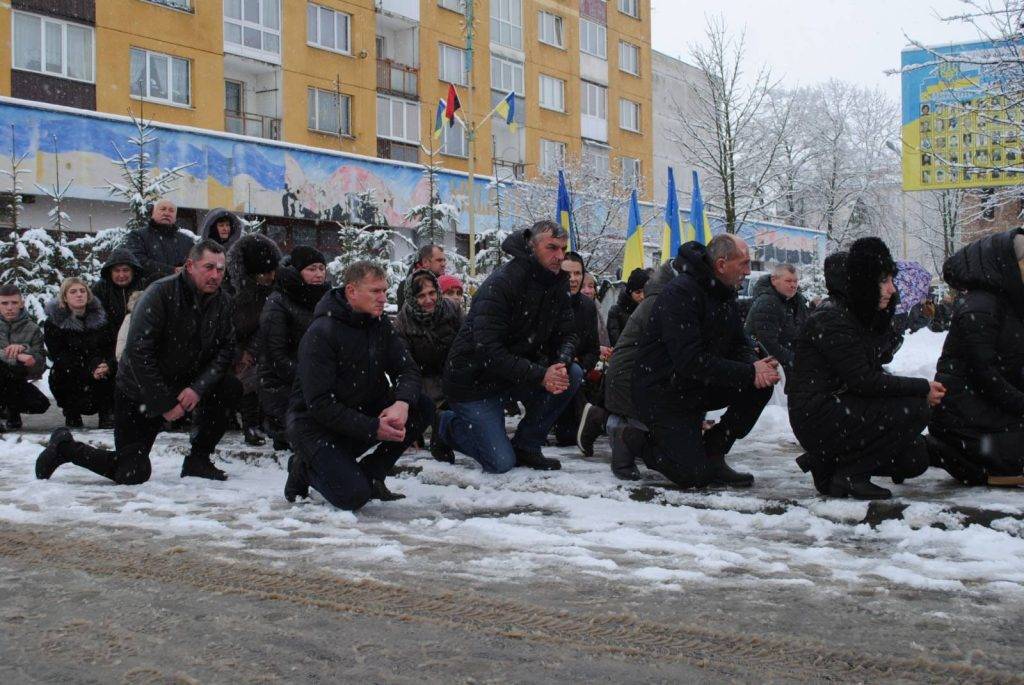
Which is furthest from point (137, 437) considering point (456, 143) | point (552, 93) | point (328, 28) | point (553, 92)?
point (553, 92)

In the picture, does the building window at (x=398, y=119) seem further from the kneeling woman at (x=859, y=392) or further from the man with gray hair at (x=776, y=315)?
the kneeling woman at (x=859, y=392)

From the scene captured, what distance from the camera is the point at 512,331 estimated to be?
26.6 ft

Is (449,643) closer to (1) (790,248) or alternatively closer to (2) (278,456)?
(2) (278,456)

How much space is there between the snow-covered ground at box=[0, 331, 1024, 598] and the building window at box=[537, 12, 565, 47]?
3548 cm

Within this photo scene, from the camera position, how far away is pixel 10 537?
5.88m

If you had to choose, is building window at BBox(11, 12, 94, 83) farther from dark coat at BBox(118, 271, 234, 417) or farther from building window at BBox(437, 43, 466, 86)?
dark coat at BBox(118, 271, 234, 417)

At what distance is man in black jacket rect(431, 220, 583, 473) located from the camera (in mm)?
7855

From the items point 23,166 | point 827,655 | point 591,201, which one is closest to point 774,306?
point 827,655

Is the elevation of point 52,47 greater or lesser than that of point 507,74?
lesser

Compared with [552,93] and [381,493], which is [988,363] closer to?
[381,493]

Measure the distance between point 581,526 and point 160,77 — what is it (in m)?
24.8

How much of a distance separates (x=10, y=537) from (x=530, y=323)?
374 centimetres

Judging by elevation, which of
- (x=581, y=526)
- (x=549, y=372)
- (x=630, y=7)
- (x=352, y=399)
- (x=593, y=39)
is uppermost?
(x=630, y=7)

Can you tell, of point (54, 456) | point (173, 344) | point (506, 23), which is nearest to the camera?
point (54, 456)
